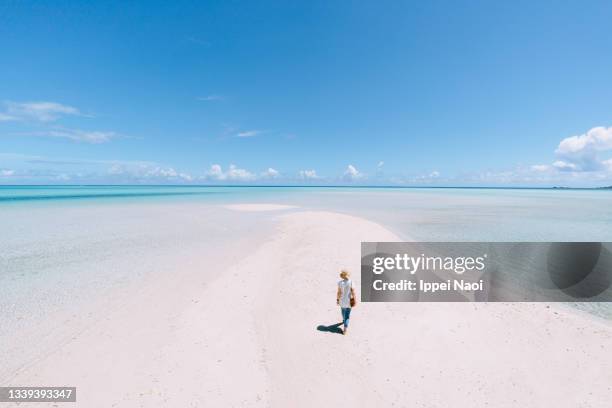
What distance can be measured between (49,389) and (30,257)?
51.2ft

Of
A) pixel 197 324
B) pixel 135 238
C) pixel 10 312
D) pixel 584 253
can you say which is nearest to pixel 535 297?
pixel 584 253

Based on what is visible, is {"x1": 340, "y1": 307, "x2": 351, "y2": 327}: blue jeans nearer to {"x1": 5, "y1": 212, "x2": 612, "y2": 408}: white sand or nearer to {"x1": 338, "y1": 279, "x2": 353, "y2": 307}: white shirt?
{"x1": 338, "y1": 279, "x2": 353, "y2": 307}: white shirt

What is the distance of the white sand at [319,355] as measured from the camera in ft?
20.5

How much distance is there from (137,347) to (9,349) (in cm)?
385

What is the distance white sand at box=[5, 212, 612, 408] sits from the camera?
6.26 m

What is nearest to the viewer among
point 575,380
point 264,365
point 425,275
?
point 575,380

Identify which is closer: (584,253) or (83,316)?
(83,316)

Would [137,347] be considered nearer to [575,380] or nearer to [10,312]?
[10,312]

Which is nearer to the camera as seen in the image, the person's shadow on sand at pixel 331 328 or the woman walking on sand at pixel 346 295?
the woman walking on sand at pixel 346 295

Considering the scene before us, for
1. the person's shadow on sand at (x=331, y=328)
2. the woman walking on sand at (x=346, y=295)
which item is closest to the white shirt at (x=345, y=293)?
the woman walking on sand at (x=346, y=295)

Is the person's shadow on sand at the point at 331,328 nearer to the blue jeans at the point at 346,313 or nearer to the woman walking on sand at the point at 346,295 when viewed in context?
the blue jeans at the point at 346,313

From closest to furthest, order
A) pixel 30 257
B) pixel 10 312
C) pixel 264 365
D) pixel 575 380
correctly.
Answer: pixel 575 380, pixel 264 365, pixel 10 312, pixel 30 257

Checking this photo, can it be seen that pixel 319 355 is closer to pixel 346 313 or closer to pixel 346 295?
pixel 346 313

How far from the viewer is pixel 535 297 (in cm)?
1138
